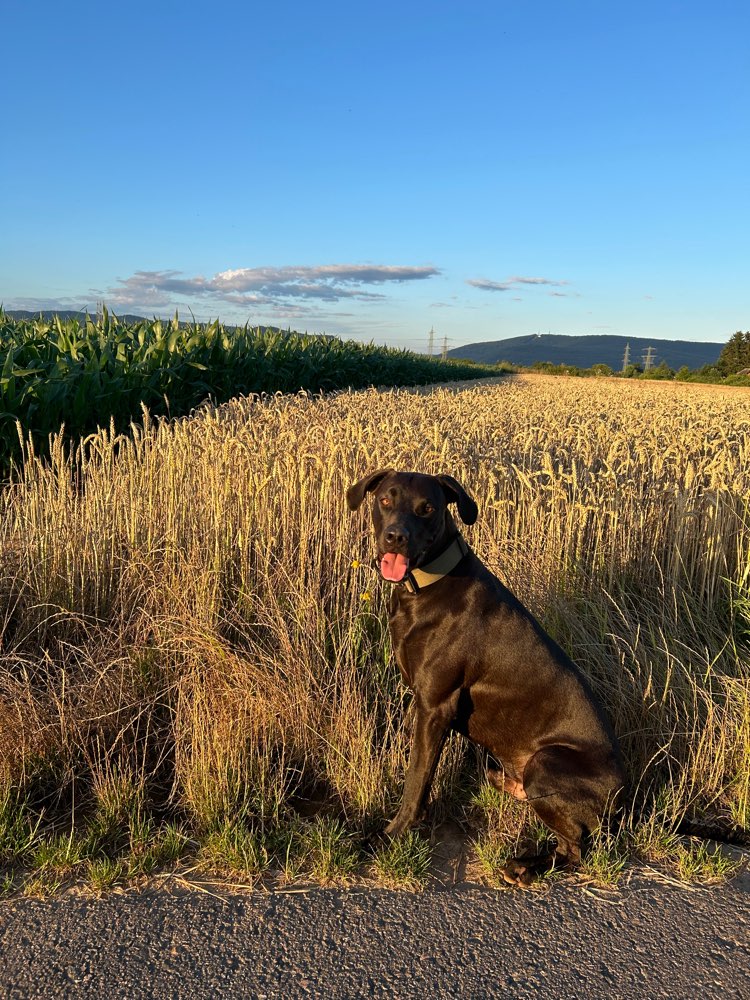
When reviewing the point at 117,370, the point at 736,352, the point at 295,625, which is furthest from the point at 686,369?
the point at 295,625

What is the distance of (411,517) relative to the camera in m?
2.55

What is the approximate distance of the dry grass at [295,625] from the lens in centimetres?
275

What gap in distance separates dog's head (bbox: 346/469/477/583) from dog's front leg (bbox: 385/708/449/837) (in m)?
0.56

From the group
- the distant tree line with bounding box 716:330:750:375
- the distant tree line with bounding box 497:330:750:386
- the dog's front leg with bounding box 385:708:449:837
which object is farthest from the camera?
the distant tree line with bounding box 716:330:750:375

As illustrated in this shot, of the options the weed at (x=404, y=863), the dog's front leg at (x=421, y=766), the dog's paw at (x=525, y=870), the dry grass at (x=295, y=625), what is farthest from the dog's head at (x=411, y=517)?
the dog's paw at (x=525, y=870)

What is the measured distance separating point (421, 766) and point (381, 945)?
64cm

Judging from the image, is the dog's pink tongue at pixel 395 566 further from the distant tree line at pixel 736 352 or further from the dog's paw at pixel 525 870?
the distant tree line at pixel 736 352

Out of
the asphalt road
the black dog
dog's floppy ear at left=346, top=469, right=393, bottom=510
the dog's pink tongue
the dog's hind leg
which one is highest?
dog's floppy ear at left=346, top=469, right=393, bottom=510

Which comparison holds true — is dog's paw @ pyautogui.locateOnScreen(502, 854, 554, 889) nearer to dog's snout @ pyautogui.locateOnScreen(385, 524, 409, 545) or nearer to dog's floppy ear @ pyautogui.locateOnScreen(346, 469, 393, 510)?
dog's snout @ pyautogui.locateOnScreen(385, 524, 409, 545)

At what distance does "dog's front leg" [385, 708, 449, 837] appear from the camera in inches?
100

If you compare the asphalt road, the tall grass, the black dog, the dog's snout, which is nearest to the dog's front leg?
the black dog

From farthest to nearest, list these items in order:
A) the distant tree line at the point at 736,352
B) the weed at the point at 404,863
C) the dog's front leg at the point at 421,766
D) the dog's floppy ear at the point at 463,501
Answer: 1. the distant tree line at the point at 736,352
2. the dog's floppy ear at the point at 463,501
3. the dog's front leg at the point at 421,766
4. the weed at the point at 404,863

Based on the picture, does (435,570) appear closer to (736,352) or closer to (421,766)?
(421,766)

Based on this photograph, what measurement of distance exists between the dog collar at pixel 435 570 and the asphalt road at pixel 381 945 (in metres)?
1.03
